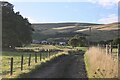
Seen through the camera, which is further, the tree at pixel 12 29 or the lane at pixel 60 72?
the tree at pixel 12 29

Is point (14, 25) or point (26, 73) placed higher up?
point (14, 25)

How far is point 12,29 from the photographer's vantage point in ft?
255

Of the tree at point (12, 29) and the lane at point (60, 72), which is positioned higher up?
the tree at point (12, 29)

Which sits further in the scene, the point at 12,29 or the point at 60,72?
the point at 12,29

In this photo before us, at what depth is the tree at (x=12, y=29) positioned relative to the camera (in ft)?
253

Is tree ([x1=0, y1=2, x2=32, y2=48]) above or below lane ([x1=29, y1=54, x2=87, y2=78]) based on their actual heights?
above

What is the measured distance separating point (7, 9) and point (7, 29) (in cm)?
478

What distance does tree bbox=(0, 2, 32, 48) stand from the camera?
77.1 m

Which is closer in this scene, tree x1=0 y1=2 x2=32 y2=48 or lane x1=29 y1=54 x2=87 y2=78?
lane x1=29 y1=54 x2=87 y2=78

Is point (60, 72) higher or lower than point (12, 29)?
lower

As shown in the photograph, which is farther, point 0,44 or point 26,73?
point 0,44

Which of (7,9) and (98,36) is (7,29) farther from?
(98,36)

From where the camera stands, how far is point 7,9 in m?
79.7

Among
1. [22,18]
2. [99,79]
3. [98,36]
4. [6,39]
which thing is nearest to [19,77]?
[99,79]
